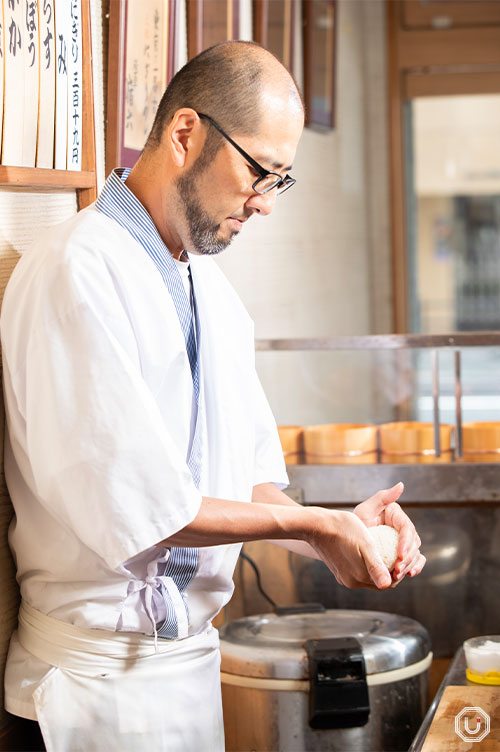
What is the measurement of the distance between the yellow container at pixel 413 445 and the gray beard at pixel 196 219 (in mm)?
1031

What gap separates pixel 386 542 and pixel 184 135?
2.30 feet

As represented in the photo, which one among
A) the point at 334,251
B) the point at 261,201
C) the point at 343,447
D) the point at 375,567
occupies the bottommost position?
the point at 375,567

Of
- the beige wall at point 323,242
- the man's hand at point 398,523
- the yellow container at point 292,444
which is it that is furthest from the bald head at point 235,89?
the yellow container at point 292,444

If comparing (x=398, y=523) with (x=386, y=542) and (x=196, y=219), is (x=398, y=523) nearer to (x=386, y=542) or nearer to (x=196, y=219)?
(x=386, y=542)

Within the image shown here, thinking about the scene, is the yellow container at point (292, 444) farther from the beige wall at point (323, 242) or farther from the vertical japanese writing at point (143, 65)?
the vertical japanese writing at point (143, 65)

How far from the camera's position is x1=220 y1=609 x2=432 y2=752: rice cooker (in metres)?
1.80

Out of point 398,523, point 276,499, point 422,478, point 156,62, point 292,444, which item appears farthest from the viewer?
point 292,444

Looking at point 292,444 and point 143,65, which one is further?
point 292,444

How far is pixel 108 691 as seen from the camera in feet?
4.61

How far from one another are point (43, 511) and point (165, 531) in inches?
8.7

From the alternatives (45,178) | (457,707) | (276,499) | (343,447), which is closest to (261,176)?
(45,178)

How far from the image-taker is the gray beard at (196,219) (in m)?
1.42

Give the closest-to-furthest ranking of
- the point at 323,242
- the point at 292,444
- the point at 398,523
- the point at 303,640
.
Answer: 1. the point at 398,523
2. the point at 303,640
3. the point at 292,444
4. the point at 323,242

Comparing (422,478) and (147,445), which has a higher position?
(147,445)
